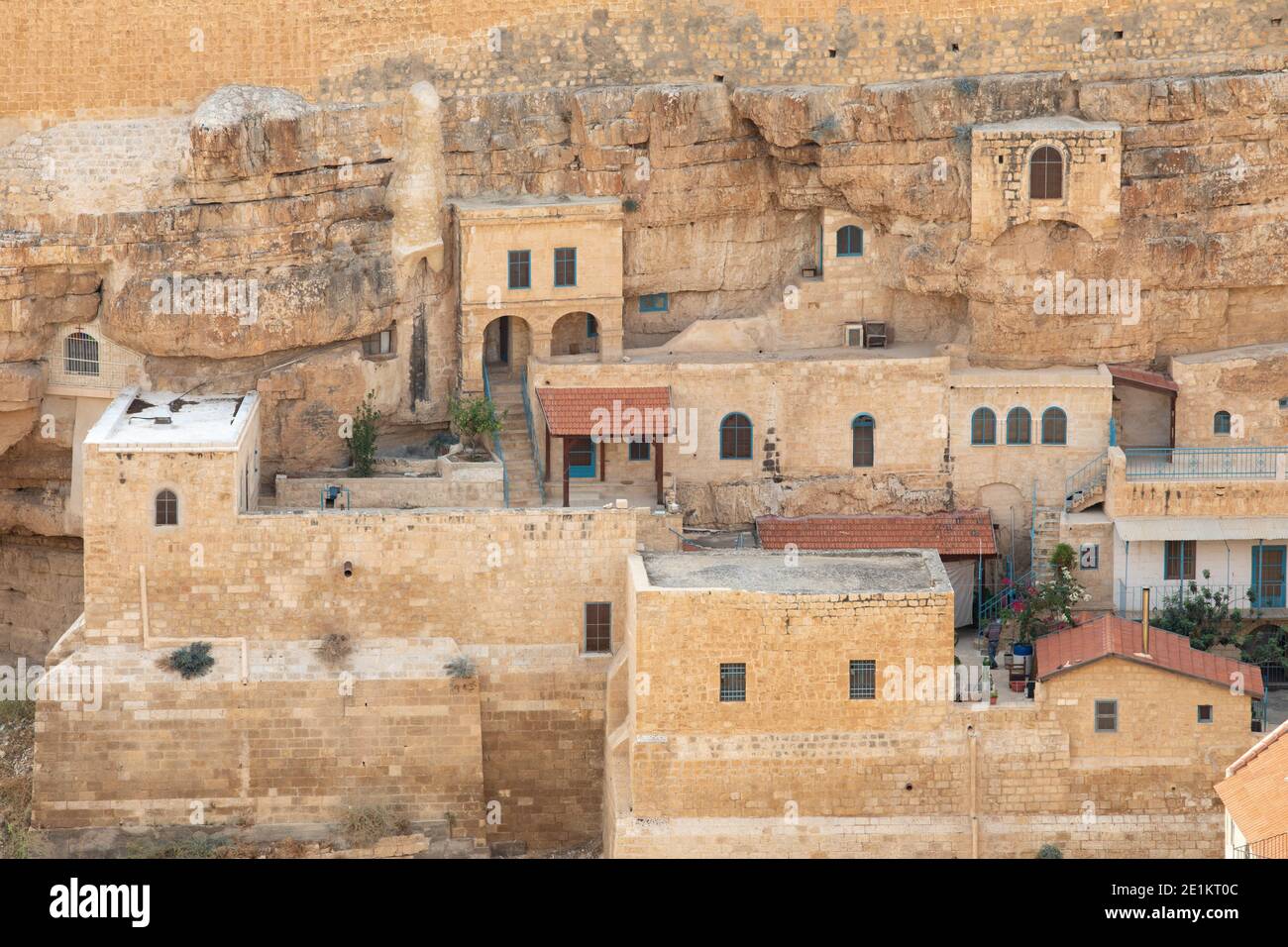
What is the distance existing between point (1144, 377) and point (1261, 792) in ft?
45.5

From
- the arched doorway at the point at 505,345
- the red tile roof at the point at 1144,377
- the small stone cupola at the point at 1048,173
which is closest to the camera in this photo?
the small stone cupola at the point at 1048,173

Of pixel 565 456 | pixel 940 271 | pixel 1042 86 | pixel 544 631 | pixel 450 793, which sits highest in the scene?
pixel 1042 86

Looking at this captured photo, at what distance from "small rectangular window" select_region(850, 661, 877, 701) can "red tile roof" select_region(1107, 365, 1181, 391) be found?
969 cm

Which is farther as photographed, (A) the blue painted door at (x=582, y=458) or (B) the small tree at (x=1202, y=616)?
(A) the blue painted door at (x=582, y=458)

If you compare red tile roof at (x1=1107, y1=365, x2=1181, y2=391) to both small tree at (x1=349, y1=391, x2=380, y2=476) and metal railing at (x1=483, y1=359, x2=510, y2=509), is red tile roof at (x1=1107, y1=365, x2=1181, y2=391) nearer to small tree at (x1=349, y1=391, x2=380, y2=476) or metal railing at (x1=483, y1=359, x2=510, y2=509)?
metal railing at (x1=483, y1=359, x2=510, y2=509)

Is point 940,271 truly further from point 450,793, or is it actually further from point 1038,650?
point 450,793

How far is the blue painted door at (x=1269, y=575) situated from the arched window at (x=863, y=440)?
722 centimetres

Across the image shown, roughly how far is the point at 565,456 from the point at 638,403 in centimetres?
183

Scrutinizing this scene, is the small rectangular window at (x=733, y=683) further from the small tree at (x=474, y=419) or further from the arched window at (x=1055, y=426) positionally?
the arched window at (x=1055, y=426)

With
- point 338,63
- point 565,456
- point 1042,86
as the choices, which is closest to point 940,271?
point 1042,86

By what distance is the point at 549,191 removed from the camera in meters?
48.7

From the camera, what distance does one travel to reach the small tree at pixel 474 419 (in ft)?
155

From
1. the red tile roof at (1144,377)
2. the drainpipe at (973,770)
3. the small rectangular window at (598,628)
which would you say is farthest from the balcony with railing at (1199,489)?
the small rectangular window at (598,628)

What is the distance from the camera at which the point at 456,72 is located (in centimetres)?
4809
